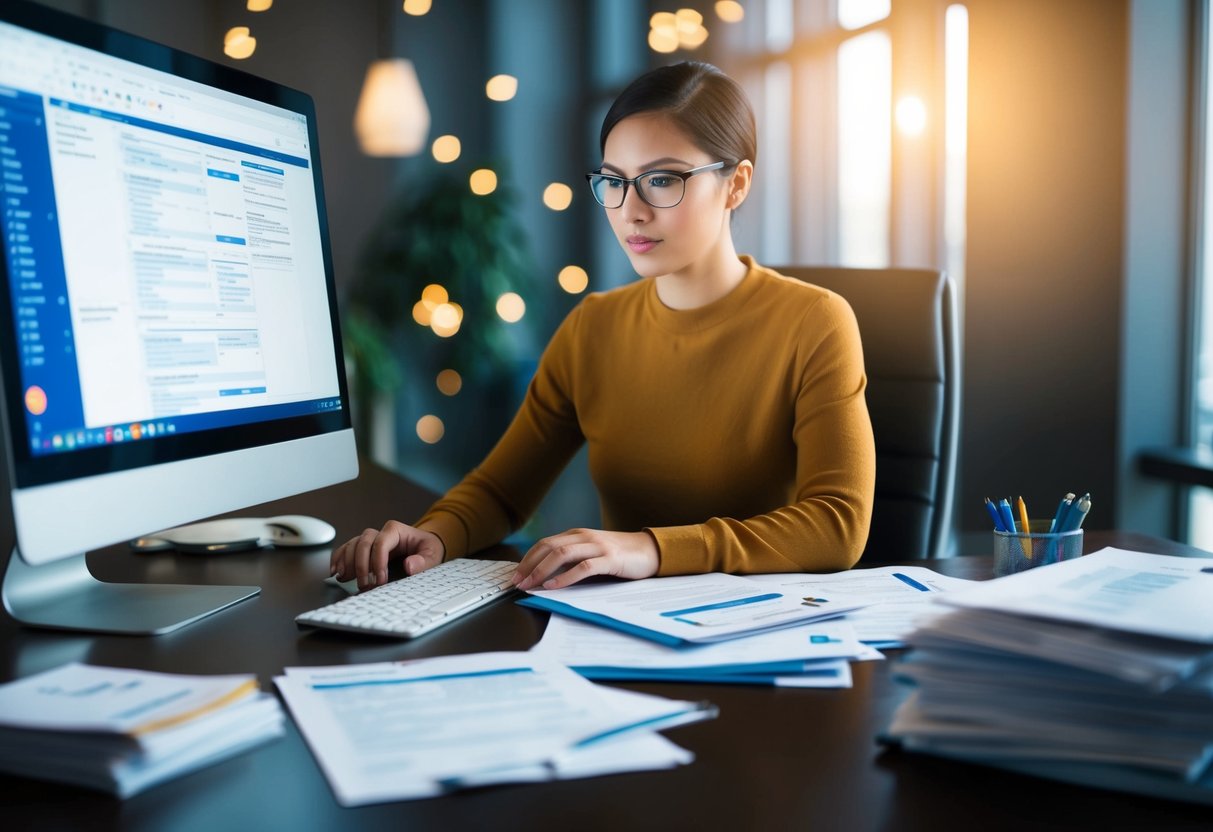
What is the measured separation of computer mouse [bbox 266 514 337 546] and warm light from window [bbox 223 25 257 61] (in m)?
3.44

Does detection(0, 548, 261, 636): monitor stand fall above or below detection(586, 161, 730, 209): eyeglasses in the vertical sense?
below

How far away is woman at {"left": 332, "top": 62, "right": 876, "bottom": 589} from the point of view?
4.42 ft

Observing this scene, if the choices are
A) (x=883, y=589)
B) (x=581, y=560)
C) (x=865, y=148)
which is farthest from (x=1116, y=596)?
(x=865, y=148)

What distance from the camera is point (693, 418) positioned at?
1.51 metres

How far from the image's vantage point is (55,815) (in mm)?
583

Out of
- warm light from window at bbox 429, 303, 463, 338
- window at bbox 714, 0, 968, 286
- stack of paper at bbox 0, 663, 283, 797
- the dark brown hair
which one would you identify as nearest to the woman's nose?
the dark brown hair

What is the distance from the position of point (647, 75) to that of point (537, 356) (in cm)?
308

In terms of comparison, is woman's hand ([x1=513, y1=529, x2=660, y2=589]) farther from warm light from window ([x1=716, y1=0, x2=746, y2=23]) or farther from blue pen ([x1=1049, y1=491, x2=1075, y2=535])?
warm light from window ([x1=716, y1=0, x2=746, y2=23])

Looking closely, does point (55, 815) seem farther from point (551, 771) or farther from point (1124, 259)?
point (1124, 259)

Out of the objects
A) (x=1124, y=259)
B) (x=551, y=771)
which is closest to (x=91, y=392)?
(x=551, y=771)

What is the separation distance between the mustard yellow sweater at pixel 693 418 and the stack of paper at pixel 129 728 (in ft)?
2.01

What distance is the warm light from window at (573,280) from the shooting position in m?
4.47

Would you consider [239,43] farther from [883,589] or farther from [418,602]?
[883,589]

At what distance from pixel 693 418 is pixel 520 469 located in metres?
0.27
